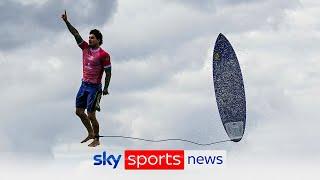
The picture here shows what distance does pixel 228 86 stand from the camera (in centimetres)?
2925

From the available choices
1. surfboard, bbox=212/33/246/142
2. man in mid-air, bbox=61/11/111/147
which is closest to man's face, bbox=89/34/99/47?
man in mid-air, bbox=61/11/111/147

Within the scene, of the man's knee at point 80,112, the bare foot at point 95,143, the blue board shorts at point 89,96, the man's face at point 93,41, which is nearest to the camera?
the man's face at point 93,41

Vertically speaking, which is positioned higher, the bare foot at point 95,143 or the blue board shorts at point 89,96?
the blue board shorts at point 89,96

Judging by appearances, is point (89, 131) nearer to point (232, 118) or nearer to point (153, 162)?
point (153, 162)

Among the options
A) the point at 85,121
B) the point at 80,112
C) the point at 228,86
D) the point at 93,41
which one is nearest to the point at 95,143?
the point at 85,121

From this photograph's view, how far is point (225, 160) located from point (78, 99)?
7603mm

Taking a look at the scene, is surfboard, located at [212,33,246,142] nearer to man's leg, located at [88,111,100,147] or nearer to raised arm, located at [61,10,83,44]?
man's leg, located at [88,111,100,147]

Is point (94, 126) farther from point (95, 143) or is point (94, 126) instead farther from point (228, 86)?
point (228, 86)

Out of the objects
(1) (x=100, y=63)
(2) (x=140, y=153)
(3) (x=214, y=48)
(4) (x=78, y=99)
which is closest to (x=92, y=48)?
(1) (x=100, y=63)

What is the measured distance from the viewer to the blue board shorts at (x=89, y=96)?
79.2ft

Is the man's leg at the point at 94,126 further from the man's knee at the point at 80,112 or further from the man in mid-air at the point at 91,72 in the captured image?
the man's knee at the point at 80,112

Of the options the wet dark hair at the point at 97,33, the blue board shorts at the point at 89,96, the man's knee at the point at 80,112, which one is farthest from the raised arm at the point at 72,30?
the man's knee at the point at 80,112

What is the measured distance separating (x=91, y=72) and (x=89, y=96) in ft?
3.50

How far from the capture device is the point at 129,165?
1014 inches
